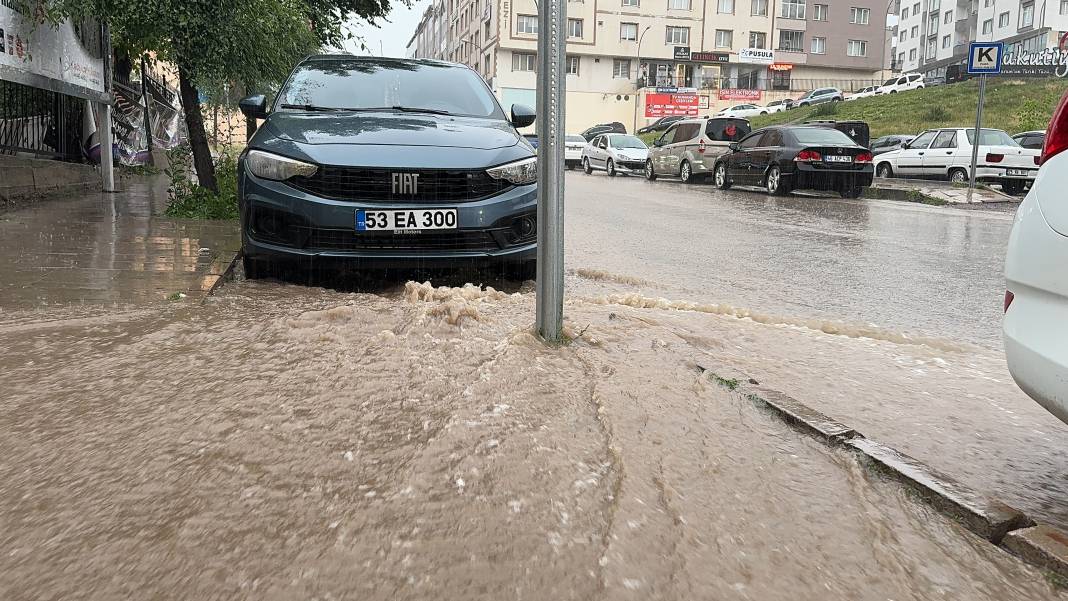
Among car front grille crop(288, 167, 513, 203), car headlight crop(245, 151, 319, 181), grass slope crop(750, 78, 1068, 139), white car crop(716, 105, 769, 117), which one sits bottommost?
car front grille crop(288, 167, 513, 203)

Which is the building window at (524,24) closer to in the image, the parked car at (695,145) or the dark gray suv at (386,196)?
the parked car at (695,145)

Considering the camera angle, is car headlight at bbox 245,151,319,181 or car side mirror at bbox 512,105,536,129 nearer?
car headlight at bbox 245,151,319,181

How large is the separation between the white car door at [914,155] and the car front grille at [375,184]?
745 inches

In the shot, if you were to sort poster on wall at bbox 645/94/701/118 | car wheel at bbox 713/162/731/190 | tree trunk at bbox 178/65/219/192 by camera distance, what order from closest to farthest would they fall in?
tree trunk at bbox 178/65/219/192, car wheel at bbox 713/162/731/190, poster on wall at bbox 645/94/701/118

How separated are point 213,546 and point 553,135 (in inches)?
83.9

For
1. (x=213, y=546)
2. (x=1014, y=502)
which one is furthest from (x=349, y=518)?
(x=1014, y=502)

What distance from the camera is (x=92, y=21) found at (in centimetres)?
1071

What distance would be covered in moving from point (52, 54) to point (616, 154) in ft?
65.9

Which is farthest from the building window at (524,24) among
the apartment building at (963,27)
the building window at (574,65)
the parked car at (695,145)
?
the parked car at (695,145)

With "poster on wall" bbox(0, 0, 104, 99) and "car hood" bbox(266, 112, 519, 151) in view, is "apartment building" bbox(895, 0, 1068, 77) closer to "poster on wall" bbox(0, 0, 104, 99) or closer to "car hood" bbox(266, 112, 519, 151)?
"poster on wall" bbox(0, 0, 104, 99)

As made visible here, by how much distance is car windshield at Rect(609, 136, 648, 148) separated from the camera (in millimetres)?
28094

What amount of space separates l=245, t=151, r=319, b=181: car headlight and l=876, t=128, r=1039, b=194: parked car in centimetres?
1687

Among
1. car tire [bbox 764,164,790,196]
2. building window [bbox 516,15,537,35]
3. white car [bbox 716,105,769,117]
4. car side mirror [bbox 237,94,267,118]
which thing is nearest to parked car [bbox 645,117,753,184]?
car tire [bbox 764,164,790,196]

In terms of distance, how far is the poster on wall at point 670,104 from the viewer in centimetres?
6419
